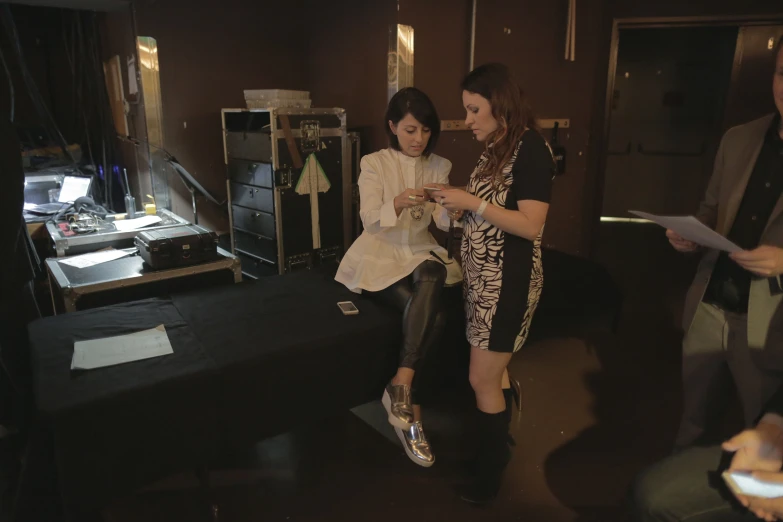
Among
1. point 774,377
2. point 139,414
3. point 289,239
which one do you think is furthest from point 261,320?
point 774,377

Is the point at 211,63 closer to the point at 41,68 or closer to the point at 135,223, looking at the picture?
the point at 41,68

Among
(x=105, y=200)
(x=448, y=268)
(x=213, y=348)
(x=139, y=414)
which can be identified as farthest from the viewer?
(x=105, y=200)

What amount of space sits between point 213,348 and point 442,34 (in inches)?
90.3

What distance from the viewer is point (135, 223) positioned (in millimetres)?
2709

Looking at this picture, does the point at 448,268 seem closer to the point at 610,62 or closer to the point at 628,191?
the point at 610,62

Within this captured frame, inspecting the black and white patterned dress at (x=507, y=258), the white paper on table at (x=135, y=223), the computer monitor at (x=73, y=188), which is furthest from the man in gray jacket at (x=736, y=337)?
the computer monitor at (x=73, y=188)

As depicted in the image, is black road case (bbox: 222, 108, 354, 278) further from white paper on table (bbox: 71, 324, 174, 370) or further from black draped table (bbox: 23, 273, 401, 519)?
white paper on table (bbox: 71, 324, 174, 370)

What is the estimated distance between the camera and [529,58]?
3.19 metres

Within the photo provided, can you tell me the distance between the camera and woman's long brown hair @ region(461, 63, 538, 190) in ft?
4.81

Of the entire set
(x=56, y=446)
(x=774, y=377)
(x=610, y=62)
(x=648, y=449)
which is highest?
(x=610, y=62)

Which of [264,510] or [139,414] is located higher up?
[139,414]

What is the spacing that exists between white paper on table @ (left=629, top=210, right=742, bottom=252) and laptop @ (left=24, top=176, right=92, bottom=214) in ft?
9.84

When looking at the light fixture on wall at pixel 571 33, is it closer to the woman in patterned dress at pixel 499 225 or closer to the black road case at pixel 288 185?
the black road case at pixel 288 185

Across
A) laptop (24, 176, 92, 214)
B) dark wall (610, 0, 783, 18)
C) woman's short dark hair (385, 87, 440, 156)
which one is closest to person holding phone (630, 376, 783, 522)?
woman's short dark hair (385, 87, 440, 156)
